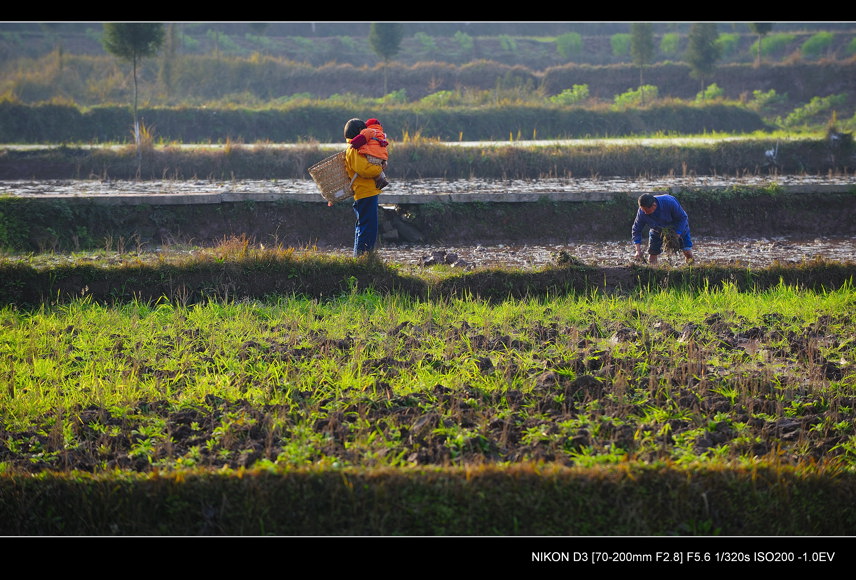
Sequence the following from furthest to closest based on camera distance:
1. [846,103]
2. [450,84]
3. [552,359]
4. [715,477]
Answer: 1. [450,84]
2. [846,103]
3. [552,359]
4. [715,477]

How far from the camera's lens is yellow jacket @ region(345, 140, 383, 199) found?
9.30 m

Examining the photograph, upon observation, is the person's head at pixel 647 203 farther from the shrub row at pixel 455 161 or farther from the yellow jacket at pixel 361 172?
the shrub row at pixel 455 161

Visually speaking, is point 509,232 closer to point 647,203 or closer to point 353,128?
point 647,203

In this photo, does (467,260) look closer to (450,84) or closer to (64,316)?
(64,316)

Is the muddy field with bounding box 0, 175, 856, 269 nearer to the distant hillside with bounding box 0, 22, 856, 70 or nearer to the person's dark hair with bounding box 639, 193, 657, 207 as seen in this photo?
the person's dark hair with bounding box 639, 193, 657, 207

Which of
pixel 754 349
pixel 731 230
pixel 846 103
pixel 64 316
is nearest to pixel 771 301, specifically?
pixel 754 349

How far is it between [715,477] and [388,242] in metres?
7.22

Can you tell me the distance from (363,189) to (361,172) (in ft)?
0.81

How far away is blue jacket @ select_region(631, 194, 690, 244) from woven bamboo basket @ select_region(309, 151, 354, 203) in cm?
319

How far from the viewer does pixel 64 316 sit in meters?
8.11

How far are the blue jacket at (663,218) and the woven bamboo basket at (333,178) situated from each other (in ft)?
10.5

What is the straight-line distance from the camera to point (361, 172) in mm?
9312

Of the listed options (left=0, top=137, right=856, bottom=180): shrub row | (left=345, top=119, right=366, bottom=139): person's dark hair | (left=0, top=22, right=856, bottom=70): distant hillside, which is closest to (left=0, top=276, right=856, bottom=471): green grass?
(left=345, top=119, right=366, bottom=139): person's dark hair

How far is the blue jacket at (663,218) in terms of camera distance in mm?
9633
